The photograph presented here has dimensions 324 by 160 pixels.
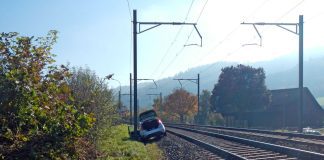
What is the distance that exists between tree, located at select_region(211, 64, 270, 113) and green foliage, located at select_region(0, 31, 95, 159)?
6937 centimetres

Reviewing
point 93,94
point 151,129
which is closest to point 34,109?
point 93,94

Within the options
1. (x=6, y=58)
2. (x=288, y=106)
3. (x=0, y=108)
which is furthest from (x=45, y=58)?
(x=288, y=106)

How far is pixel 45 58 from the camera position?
39.0ft

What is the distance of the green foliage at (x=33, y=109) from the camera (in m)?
10.4

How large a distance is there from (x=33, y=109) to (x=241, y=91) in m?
72.2

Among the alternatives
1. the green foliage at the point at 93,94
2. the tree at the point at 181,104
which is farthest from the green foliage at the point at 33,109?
the tree at the point at 181,104

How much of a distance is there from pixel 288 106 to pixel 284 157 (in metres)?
59.5

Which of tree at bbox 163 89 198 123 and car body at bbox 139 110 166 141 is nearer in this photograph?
car body at bbox 139 110 166 141

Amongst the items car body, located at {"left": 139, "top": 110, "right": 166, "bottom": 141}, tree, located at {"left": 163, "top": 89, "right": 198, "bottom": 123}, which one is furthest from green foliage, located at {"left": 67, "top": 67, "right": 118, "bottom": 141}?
tree, located at {"left": 163, "top": 89, "right": 198, "bottom": 123}

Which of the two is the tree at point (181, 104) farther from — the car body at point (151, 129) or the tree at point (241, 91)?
the car body at point (151, 129)

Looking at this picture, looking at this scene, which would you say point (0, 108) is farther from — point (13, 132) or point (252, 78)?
point (252, 78)

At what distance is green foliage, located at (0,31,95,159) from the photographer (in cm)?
1035

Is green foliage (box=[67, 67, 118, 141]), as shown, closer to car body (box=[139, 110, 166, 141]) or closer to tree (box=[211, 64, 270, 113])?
car body (box=[139, 110, 166, 141])

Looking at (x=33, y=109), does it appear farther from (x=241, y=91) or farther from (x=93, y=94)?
(x=241, y=91)
